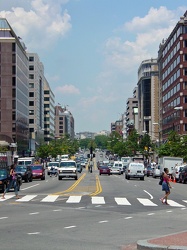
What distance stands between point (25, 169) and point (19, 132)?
7516 cm

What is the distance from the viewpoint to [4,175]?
36594 millimetres

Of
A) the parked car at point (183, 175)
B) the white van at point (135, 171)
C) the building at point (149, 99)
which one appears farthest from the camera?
the building at point (149, 99)

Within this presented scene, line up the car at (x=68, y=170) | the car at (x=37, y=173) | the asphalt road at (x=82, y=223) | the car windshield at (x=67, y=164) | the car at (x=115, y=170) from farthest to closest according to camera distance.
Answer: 1. the car at (x=115, y=170)
2. the car at (x=37, y=173)
3. the car at (x=68, y=170)
4. the car windshield at (x=67, y=164)
5. the asphalt road at (x=82, y=223)

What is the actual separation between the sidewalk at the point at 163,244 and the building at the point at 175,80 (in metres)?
83.7

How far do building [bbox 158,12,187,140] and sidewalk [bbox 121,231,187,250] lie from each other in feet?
275

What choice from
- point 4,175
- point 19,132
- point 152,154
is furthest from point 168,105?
point 4,175

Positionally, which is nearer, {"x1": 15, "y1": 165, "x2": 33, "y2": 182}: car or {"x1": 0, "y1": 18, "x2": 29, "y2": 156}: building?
{"x1": 15, "y1": 165, "x2": 33, "y2": 182}: car

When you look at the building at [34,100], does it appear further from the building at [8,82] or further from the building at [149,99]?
the building at [8,82]

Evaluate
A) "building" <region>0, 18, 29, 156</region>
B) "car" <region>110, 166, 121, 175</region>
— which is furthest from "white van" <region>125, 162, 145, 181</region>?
"building" <region>0, 18, 29, 156</region>

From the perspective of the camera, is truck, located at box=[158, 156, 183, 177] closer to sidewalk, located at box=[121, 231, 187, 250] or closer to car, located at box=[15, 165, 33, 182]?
car, located at box=[15, 165, 33, 182]

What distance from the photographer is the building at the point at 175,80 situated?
108 m

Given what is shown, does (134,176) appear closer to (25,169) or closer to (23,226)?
(25,169)

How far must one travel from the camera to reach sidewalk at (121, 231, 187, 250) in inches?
497

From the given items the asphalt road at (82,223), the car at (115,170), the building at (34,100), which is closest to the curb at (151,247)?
the asphalt road at (82,223)
